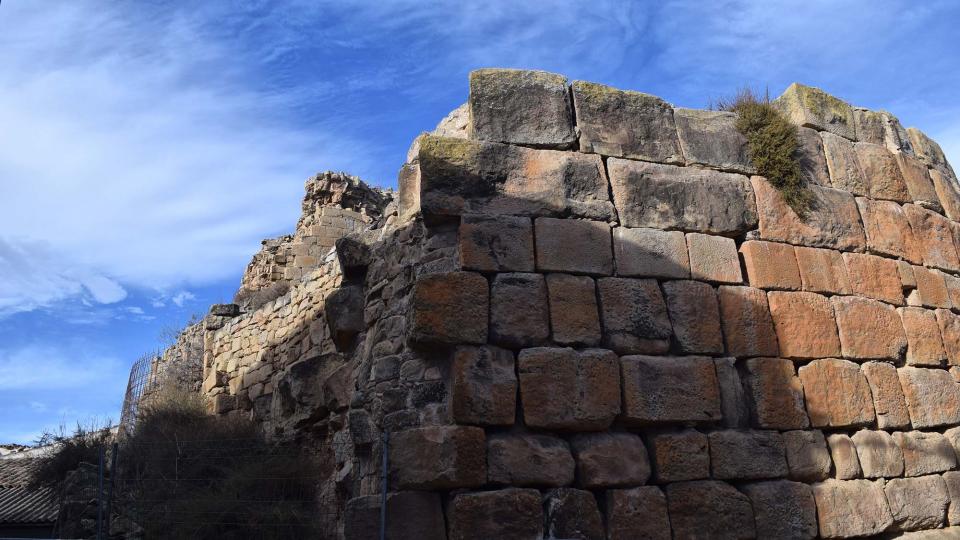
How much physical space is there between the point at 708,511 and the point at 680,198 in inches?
85.1

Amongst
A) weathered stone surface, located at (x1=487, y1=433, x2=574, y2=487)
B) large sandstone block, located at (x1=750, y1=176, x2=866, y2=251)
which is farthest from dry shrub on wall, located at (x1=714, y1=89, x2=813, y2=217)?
weathered stone surface, located at (x1=487, y1=433, x2=574, y2=487)

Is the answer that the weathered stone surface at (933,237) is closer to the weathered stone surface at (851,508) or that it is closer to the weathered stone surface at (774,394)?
the weathered stone surface at (774,394)

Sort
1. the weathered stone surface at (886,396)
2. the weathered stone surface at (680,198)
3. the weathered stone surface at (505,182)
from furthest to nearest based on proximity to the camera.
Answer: the weathered stone surface at (886,396) → the weathered stone surface at (680,198) → the weathered stone surface at (505,182)

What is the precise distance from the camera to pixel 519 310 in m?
4.49

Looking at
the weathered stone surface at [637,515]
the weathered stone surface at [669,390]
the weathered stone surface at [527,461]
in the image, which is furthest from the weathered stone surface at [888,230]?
the weathered stone surface at [527,461]

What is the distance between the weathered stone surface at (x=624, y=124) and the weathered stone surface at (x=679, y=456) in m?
2.01

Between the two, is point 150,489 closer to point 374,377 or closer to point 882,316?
point 374,377

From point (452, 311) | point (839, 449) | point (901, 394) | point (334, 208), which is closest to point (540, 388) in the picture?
point (452, 311)

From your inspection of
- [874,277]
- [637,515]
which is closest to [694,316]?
[637,515]

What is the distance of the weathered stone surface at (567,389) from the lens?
170 inches

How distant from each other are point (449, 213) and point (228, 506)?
3898 millimetres

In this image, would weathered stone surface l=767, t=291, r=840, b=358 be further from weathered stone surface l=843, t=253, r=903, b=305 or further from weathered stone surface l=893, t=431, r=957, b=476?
weathered stone surface l=893, t=431, r=957, b=476

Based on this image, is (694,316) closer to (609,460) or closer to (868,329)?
(609,460)

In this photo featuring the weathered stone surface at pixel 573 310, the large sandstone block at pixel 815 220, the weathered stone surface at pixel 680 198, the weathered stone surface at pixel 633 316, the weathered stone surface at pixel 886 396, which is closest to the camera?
the weathered stone surface at pixel 573 310
